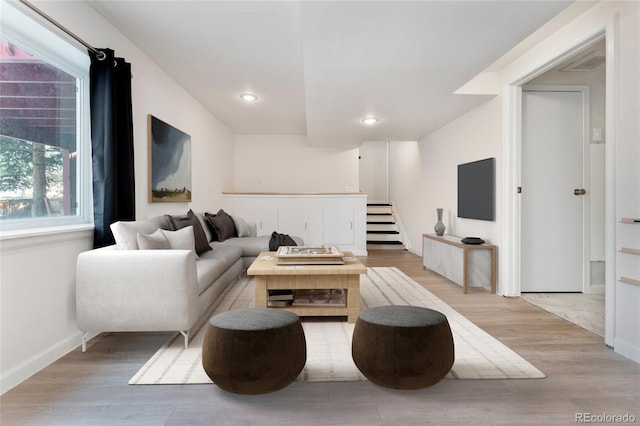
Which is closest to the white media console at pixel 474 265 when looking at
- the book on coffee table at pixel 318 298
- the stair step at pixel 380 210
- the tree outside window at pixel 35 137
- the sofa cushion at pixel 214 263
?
the book on coffee table at pixel 318 298

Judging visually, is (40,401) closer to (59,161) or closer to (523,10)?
(59,161)

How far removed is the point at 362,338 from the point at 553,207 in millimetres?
3090

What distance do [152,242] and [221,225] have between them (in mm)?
2249

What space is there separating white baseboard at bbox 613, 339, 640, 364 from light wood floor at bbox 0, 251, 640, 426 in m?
0.04

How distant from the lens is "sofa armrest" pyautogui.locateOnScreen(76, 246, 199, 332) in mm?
2127

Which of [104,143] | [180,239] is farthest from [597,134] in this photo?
[104,143]

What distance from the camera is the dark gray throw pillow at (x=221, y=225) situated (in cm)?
459

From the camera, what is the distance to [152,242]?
2.42 m

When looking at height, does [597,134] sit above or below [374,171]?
below

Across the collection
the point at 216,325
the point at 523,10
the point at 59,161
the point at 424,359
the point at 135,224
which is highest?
the point at 523,10

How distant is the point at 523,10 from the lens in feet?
7.13

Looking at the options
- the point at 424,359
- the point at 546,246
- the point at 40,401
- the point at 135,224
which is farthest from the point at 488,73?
the point at 40,401

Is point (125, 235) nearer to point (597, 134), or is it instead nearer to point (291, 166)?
point (597, 134)

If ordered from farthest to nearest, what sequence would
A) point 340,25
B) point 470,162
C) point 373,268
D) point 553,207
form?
1. point 373,268
2. point 470,162
3. point 553,207
4. point 340,25
